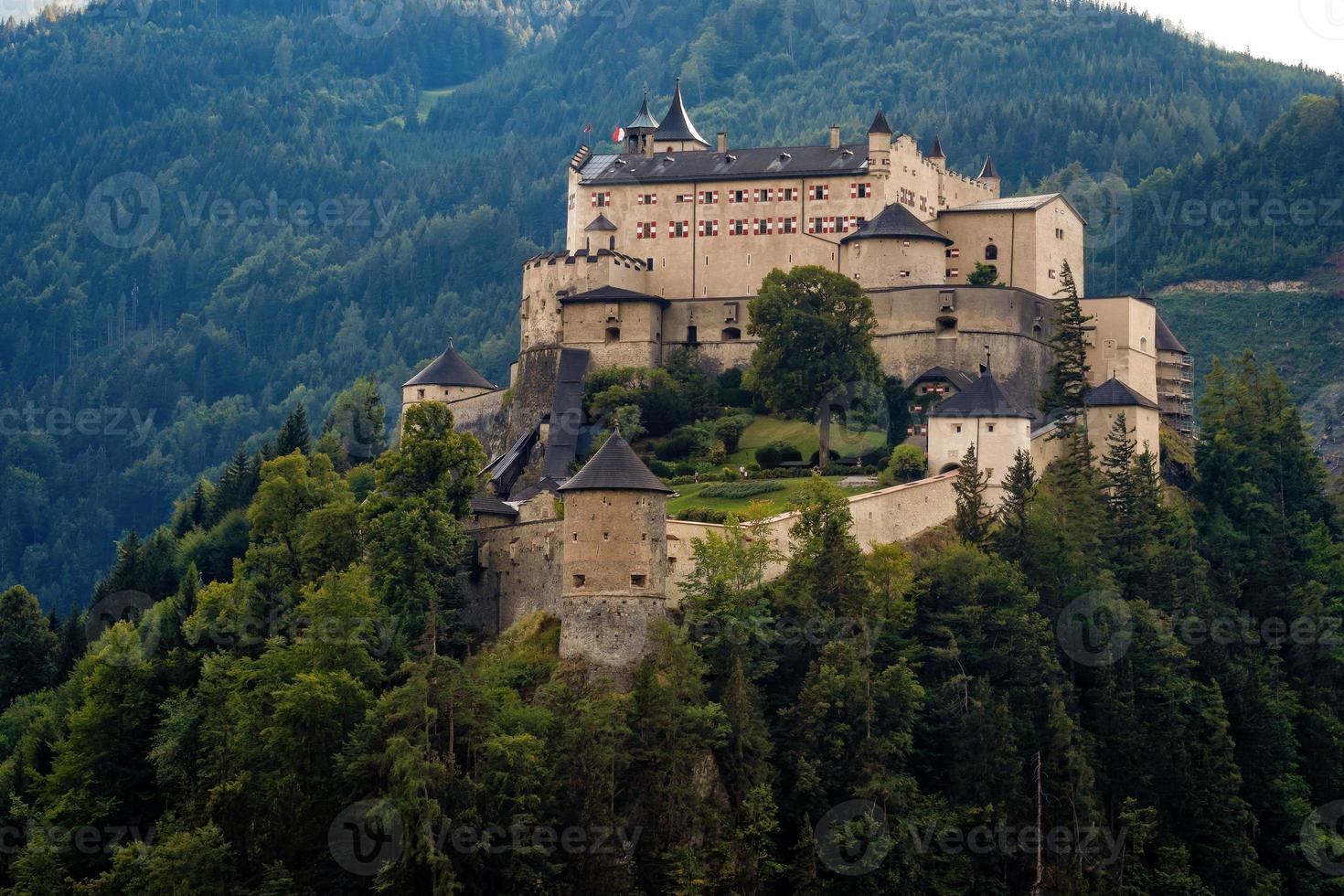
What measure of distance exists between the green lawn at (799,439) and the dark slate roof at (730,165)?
12.7 m

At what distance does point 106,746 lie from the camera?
67062 millimetres

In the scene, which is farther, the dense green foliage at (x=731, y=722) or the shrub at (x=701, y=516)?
the shrub at (x=701, y=516)

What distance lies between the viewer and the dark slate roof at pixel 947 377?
8394cm

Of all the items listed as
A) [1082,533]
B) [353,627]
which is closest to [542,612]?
[353,627]

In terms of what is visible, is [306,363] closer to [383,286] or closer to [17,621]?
[383,286]

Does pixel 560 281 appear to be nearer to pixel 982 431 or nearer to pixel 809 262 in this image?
pixel 809 262

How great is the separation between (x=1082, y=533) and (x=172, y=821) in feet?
102
